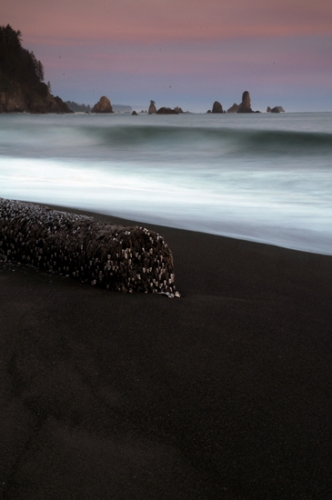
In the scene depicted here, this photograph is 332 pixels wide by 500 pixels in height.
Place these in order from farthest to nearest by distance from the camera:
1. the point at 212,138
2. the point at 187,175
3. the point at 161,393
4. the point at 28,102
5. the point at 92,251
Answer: the point at 28,102 < the point at 212,138 < the point at 187,175 < the point at 92,251 < the point at 161,393

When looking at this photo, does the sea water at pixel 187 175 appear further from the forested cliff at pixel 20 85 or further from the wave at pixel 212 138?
the forested cliff at pixel 20 85

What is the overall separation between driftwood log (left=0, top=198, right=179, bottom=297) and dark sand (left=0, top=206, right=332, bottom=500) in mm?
81

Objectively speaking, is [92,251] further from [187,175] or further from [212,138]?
[212,138]

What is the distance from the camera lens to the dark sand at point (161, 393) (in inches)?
53.1

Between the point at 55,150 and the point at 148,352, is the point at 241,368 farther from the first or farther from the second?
the point at 55,150

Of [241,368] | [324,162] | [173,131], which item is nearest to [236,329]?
[241,368]

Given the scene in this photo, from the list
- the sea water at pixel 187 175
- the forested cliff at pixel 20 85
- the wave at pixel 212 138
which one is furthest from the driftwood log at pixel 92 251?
the forested cliff at pixel 20 85

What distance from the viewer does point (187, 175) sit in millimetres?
10016

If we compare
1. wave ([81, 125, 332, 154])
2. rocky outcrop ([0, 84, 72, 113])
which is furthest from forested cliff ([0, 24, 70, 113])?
wave ([81, 125, 332, 154])

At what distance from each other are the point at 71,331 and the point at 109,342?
0.17 m

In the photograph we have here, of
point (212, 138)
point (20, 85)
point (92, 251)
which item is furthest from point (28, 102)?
point (92, 251)

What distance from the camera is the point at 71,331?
205 centimetres

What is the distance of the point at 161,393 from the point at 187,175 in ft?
28.0

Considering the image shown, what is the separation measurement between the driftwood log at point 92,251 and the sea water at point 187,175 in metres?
2.02
